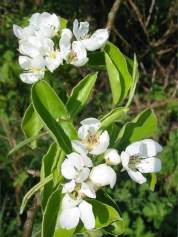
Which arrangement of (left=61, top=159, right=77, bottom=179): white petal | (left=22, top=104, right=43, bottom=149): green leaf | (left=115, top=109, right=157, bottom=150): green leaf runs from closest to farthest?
1. (left=61, top=159, right=77, bottom=179): white petal
2. (left=115, top=109, right=157, bottom=150): green leaf
3. (left=22, top=104, right=43, bottom=149): green leaf

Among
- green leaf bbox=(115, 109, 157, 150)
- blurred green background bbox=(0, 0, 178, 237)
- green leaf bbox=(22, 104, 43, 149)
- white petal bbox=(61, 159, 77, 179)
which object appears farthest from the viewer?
blurred green background bbox=(0, 0, 178, 237)

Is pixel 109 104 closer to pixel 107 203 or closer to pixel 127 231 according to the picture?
pixel 127 231

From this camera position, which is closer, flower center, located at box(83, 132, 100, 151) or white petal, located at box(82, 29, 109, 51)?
flower center, located at box(83, 132, 100, 151)

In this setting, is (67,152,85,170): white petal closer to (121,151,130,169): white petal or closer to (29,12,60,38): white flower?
(121,151,130,169): white petal

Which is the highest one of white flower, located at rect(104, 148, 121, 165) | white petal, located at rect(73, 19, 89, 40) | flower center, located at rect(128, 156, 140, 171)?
white petal, located at rect(73, 19, 89, 40)

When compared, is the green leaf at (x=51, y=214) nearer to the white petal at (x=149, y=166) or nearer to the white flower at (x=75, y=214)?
the white flower at (x=75, y=214)

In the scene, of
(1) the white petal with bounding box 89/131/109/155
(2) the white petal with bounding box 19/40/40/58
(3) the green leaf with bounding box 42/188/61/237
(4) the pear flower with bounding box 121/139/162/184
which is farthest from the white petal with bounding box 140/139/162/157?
(2) the white petal with bounding box 19/40/40/58
